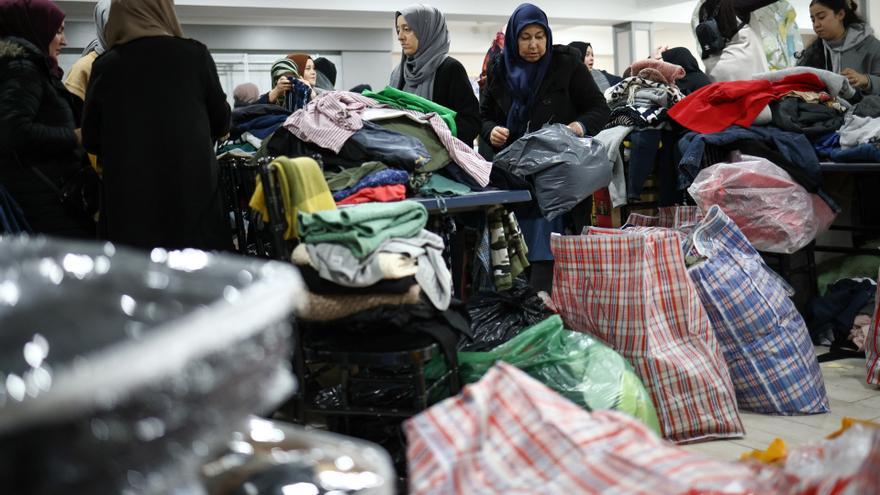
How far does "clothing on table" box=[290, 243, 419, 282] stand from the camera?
7.29 ft

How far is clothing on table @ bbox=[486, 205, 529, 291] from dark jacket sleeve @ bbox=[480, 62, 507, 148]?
3.19 feet

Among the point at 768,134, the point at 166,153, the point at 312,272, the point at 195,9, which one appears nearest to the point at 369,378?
the point at 312,272

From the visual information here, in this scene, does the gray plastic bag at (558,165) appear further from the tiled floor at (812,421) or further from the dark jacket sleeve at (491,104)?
the tiled floor at (812,421)

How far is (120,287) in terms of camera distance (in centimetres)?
60

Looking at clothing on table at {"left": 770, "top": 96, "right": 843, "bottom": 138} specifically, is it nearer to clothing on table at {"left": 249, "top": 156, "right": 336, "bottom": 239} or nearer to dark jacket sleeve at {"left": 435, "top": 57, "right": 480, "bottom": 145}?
dark jacket sleeve at {"left": 435, "top": 57, "right": 480, "bottom": 145}

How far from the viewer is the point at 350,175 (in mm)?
2877

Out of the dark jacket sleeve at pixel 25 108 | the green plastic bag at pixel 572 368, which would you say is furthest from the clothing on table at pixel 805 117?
the dark jacket sleeve at pixel 25 108

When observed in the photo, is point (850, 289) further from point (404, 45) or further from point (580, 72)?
point (404, 45)

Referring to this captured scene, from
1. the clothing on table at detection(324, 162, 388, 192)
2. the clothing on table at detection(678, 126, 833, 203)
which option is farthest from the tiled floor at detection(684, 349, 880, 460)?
the clothing on table at detection(324, 162, 388, 192)

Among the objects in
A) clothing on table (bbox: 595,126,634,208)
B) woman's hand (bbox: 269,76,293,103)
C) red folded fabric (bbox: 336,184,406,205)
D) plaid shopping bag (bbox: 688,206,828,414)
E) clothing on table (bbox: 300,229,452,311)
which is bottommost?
plaid shopping bag (bbox: 688,206,828,414)

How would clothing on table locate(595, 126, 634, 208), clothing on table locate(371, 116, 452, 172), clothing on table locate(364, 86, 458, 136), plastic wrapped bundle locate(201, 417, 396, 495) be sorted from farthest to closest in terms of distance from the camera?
clothing on table locate(595, 126, 634, 208) < clothing on table locate(364, 86, 458, 136) < clothing on table locate(371, 116, 452, 172) < plastic wrapped bundle locate(201, 417, 396, 495)

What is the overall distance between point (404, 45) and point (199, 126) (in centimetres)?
155

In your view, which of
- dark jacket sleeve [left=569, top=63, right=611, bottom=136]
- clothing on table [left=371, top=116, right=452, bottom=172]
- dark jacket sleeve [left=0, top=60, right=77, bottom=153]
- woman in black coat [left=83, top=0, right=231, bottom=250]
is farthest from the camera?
dark jacket sleeve [left=569, top=63, right=611, bottom=136]

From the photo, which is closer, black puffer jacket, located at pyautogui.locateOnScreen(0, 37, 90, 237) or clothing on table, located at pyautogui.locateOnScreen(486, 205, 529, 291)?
black puffer jacket, located at pyautogui.locateOnScreen(0, 37, 90, 237)
